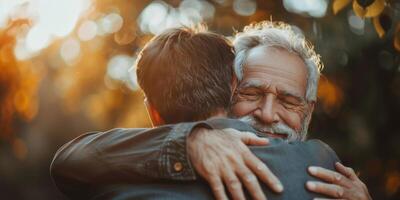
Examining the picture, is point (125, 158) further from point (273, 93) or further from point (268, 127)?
point (273, 93)

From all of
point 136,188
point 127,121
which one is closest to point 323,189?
point 136,188

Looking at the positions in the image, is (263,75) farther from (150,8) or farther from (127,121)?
(127,121)

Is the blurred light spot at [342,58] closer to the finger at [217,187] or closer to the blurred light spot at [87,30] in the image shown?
the blurred light spot at [87,30]

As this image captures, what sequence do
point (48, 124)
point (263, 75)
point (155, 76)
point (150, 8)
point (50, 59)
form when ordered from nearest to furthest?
point (155, 76) → point (263, 75) → point (150, 8) → point (50, 59) → point (48, 124)

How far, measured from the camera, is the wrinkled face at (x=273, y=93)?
3.67 metres

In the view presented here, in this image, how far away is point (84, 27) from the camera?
833 cm

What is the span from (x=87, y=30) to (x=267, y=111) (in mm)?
4957

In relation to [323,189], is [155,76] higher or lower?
higher

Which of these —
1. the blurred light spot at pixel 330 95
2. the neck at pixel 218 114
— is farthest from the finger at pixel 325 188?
the blurred light spot at pixel 330 95

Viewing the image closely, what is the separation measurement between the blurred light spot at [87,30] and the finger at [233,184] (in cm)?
581

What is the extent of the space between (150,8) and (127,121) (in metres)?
1.44

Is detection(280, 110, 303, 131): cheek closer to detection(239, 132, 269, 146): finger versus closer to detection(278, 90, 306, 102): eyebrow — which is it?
detection(278, 90, 306, 102): eyebrow

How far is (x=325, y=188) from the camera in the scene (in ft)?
8.24

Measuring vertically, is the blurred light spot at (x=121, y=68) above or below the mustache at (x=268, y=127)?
below
